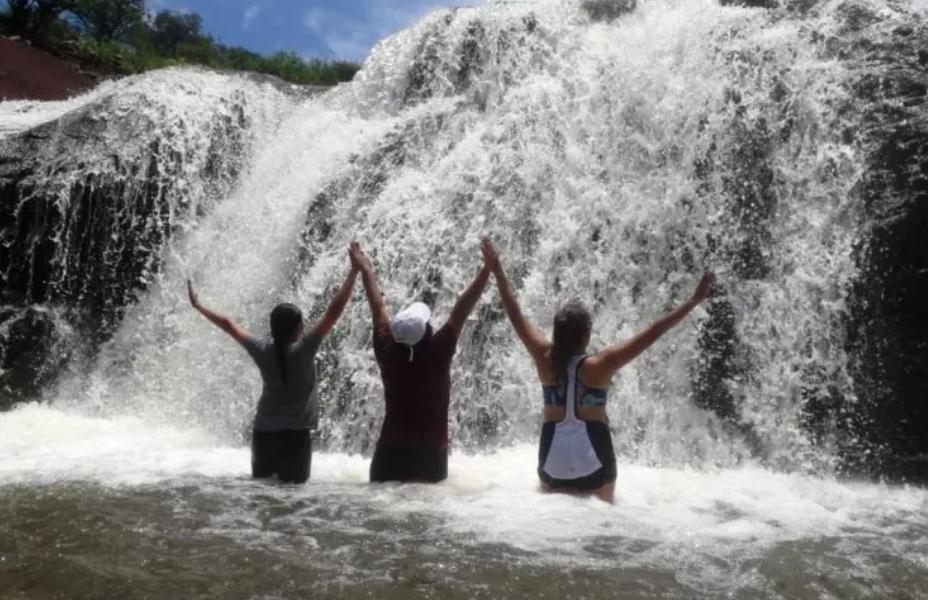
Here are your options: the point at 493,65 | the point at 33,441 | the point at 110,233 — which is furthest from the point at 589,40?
the point at 33,441

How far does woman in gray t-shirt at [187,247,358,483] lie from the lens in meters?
5.01

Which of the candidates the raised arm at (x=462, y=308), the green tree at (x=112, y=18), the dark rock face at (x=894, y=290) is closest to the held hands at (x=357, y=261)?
the raised arm at (x=462, y=308)

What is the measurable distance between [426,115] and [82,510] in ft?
23.7

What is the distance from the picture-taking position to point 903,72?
337 inches

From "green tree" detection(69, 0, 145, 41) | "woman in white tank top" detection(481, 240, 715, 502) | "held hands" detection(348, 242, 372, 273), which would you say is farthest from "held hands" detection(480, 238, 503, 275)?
"green tree" detection(69, 0, 145, 41)

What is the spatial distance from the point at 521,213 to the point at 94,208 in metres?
6.08

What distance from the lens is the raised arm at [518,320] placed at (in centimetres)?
437

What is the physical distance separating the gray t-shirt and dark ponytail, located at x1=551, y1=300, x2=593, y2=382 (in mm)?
1441

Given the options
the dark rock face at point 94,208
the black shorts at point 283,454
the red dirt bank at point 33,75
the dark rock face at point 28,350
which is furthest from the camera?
the red dirt bank at point 33,75

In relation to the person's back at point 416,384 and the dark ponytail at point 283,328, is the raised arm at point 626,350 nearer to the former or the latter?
the person's back at point 416,384

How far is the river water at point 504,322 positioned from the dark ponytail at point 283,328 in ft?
2.62

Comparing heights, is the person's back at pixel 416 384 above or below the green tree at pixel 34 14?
below

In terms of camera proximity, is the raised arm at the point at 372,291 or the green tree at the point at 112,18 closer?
the raised arm at the point at 372,291

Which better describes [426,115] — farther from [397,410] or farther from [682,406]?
[397,410]
